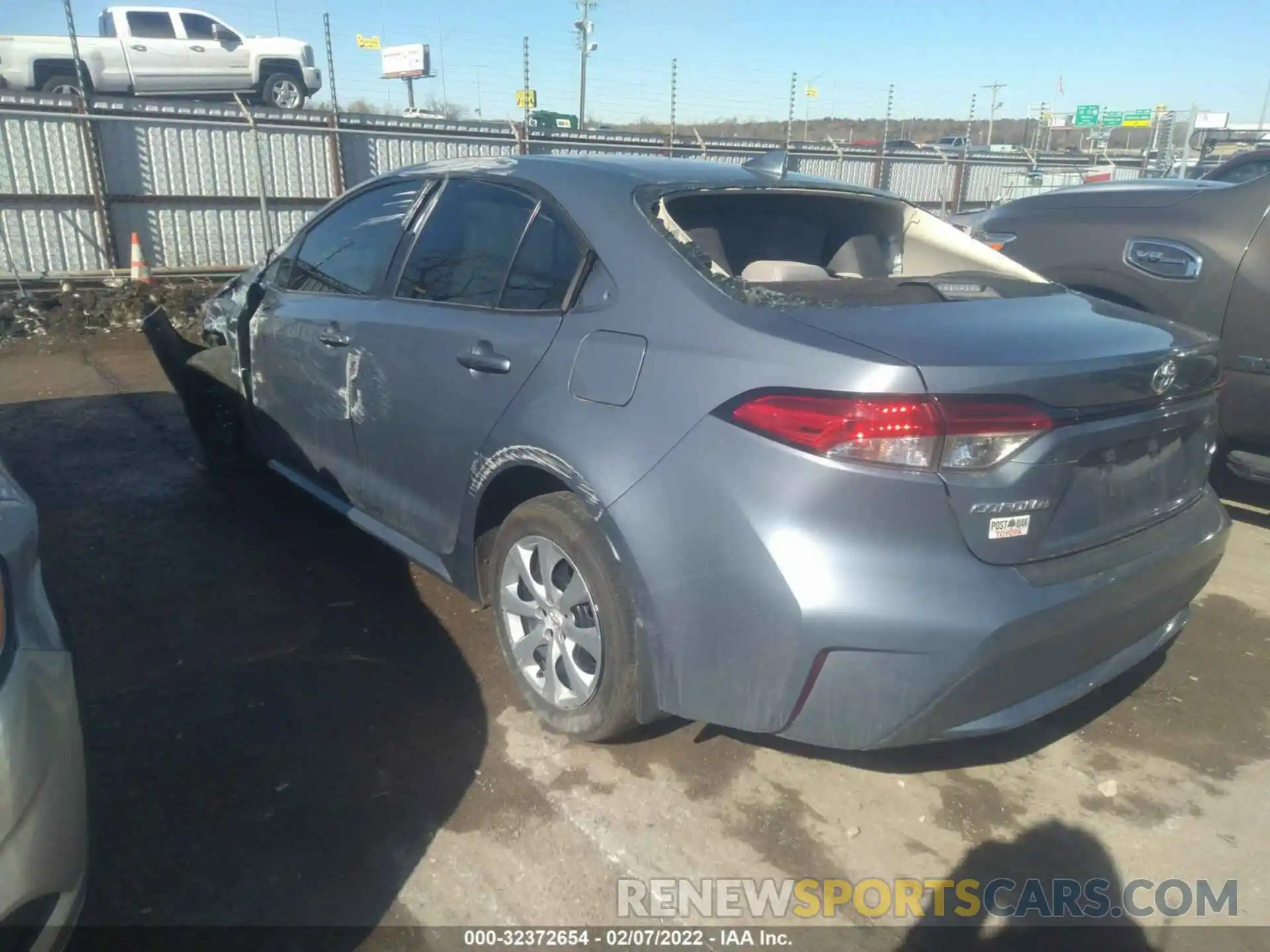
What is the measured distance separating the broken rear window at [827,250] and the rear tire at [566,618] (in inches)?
31.1

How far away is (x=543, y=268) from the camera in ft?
9.53

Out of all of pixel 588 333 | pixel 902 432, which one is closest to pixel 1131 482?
pixel 902 432

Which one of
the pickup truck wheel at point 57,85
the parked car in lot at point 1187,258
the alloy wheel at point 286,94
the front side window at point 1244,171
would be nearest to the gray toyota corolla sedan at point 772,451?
the parked car in lot at point 1187,258

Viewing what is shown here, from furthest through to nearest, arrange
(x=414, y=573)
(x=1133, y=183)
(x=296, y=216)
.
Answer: (x=296, y=216) < (x=1133, y=183) < (x=414, y=573)

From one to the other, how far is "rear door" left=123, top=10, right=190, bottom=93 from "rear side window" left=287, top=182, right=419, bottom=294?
14513mm

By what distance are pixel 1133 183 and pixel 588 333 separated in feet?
13.0

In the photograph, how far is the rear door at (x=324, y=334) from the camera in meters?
3.58

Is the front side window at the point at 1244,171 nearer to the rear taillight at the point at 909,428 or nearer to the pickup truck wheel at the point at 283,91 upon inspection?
the rear taillight at the point at 909,428

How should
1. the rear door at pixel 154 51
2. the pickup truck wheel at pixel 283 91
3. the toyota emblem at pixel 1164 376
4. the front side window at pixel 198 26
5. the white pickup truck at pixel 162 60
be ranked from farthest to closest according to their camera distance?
1. the pickup truck wheel at pixel 283 91
2. the front side window at pixel 198 26
3. the rear door at pixel 154 51
4. the white pickup truck at pixel 162 60
5. the toyota emblem at pixel 1164 376

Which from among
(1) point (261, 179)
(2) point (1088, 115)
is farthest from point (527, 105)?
(2) point (1088, 115)

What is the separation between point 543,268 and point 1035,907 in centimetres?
218

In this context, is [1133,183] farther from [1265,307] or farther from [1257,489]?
[1257,489]

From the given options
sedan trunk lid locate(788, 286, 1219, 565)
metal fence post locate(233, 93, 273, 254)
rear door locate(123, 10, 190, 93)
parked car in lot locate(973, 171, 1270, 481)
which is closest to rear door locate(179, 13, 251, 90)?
rear door locate(123, 10, 190, 93)

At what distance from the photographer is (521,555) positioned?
9.36ft
